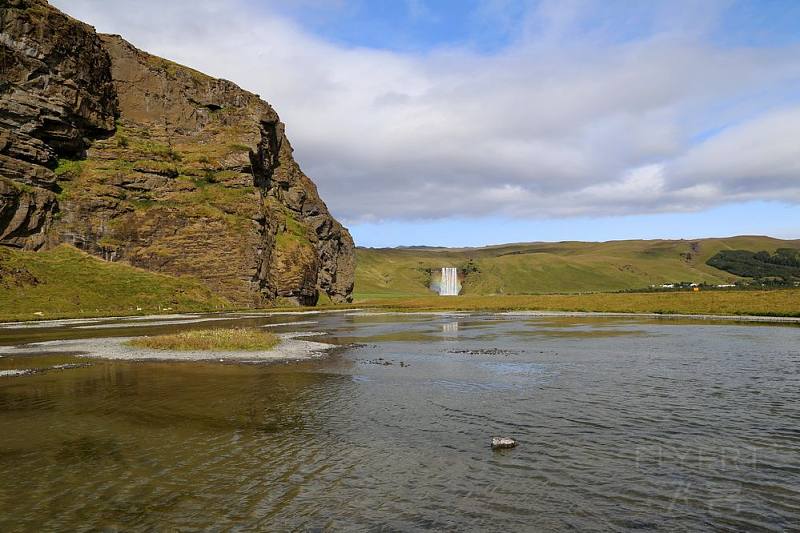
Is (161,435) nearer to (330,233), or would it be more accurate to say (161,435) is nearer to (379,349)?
(379,349)

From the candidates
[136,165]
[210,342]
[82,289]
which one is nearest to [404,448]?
[210,342]

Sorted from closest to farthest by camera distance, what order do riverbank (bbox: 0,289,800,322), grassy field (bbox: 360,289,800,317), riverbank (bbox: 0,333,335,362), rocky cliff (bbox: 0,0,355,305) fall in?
riverbank (bbox: 0,333,335,362) → riverbank (bbox: 0,289,800,322) → grassy field (bbox: 360,289,800,317) → rocky cliff (bbox: 0,0,355,305)

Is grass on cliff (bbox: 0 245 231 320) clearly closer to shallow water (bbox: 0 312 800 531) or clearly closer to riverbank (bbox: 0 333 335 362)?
riverbank (bbox: 0 333 335 362)

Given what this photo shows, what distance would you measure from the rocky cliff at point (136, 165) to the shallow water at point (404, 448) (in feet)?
297

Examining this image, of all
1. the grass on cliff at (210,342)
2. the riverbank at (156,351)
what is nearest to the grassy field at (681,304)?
the riverbank at (156,351)

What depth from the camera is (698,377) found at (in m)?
25.2

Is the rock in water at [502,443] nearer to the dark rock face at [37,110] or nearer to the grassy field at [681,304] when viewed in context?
the grassy field at [681,304]

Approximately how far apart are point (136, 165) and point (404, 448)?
126 meters

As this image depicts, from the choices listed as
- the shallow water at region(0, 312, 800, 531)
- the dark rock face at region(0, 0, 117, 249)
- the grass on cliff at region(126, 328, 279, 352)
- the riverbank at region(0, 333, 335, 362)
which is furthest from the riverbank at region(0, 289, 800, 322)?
the shallow water at region(0, 312, 800, 531)

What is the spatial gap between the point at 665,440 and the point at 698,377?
12.4 metres

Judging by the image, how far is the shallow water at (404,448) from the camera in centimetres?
1027

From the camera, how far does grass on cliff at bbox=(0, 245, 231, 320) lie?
8050cm

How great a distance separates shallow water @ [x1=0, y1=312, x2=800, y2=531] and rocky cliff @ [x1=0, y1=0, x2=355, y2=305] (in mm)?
90605

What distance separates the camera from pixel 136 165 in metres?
121
